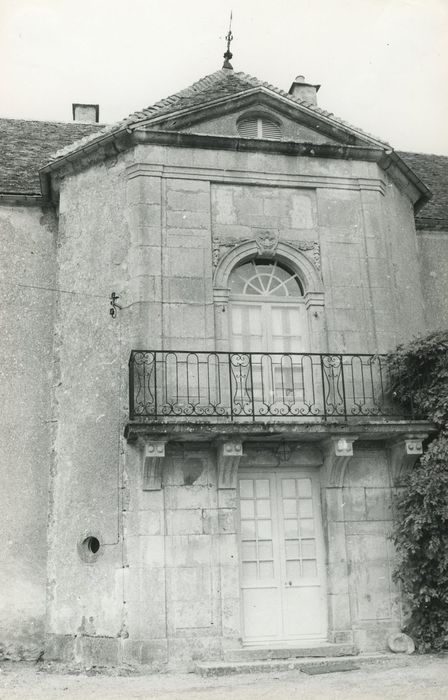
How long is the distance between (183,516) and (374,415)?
291 centimetres

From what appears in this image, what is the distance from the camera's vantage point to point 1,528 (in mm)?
11305

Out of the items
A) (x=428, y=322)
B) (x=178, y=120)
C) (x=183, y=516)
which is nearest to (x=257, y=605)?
(x=183, y=516)

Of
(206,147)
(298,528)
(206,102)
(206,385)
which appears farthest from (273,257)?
(298,528)

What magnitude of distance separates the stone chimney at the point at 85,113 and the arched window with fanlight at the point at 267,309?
25.8 feet

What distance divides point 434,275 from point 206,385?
17.2 feet

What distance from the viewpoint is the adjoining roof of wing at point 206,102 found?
1186 cm

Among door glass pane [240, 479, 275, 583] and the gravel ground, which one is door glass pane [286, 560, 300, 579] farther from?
the gravel ground

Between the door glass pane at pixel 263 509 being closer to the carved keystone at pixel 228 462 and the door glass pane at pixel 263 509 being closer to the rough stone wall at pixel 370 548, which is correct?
the carved keystone at pixel 228 462

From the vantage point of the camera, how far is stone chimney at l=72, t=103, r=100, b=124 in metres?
17.8

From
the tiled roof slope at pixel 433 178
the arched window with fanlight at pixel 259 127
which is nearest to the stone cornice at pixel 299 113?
the arched window with fanlight at pixel 259 127

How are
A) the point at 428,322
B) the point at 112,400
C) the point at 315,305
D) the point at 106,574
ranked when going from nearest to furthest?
the point at 106,574 → the point at 112,400 → the point at 315,305 → the point at 428,322

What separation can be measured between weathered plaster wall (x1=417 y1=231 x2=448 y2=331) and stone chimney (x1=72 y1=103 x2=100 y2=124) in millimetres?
8139

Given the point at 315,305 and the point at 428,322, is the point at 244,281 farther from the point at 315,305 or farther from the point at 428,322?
the point at 428,322

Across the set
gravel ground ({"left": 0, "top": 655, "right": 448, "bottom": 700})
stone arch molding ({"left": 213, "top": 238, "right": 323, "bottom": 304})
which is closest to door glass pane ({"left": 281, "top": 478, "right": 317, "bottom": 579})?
gravel ground ({"left": 0, "top": 655, "right": 448, "bottom": 700})
